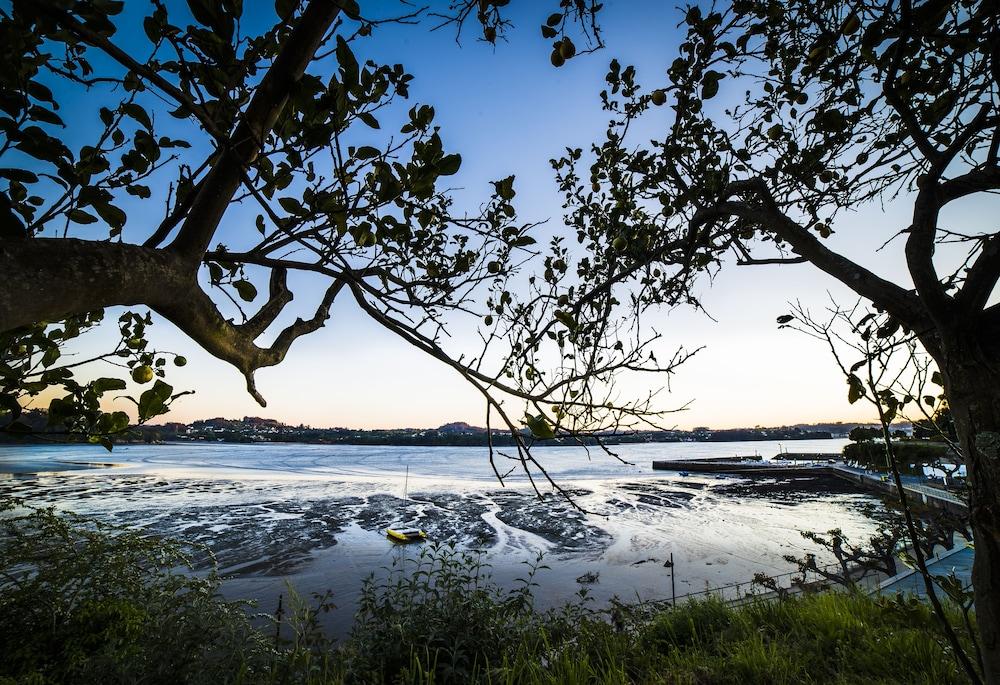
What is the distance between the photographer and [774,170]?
331 cm

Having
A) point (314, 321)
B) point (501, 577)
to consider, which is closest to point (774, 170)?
point (314, 321)

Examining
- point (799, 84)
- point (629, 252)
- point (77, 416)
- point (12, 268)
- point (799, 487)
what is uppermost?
point (799, 84)

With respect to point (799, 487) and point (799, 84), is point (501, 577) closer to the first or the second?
point (799, 84)

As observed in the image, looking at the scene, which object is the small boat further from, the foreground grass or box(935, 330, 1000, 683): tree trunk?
box(935, 330, 1000, 683): tree trunk

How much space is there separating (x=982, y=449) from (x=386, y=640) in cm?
505

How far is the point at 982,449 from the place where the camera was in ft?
5.63

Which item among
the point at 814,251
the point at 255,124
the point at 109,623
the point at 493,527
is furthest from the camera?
the point at 493,527

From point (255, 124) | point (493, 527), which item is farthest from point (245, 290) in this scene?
point (493, 527)

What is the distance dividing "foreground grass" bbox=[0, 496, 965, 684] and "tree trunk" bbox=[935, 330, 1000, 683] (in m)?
0.46

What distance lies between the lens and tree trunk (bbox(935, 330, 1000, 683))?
171cm

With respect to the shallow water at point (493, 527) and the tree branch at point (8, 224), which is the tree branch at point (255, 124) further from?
the shallow water at point (493, 527)

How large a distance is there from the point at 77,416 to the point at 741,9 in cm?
404

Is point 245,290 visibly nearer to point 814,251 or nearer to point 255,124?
point 255,124

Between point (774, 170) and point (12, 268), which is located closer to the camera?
point (12, 268)
